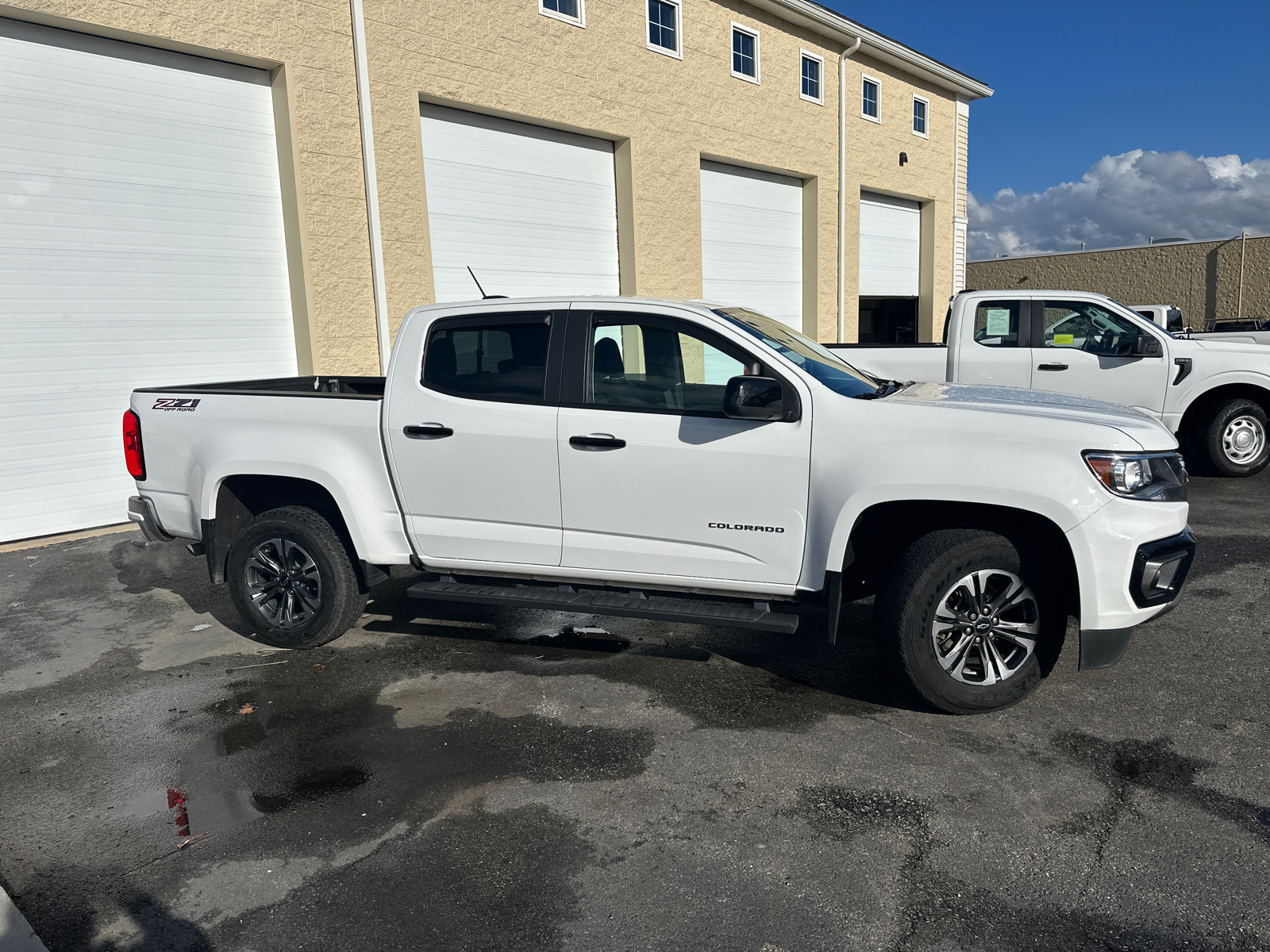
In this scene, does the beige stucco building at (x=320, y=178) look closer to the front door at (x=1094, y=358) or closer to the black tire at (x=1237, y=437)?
the front door at (x=1094, y=358)

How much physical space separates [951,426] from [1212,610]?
9.23 ft

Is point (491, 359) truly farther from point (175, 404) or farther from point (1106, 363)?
point (1106, 363)

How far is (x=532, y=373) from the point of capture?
15.4 feet

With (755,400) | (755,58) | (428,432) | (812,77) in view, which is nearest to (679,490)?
(755,400)

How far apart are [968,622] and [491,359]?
8.91 feet

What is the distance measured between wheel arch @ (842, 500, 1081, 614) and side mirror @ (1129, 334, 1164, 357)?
20.8ft

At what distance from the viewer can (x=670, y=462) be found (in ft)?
14.1

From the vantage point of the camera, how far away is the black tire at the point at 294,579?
5.06m

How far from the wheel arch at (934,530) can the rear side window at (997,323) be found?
6.05 metres

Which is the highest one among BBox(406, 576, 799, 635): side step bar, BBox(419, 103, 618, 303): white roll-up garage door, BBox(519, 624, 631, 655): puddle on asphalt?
BBox(419, 103, 618, 303): white roll-up garage door

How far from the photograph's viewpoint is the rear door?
31.1 ft

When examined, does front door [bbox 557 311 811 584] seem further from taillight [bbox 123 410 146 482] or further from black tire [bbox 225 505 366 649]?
taillight [bbox 123 410 146 482]

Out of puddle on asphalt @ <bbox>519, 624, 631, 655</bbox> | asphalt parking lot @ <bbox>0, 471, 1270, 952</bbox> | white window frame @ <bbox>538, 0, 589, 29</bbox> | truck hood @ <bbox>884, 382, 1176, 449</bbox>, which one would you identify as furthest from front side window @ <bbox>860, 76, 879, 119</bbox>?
puddle on asphalt @ <bbox>519, 624, 631, 655</bbox>

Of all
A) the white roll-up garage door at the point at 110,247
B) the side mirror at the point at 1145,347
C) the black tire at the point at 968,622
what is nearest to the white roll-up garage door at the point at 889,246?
the side mirror at the point at 1145,347
